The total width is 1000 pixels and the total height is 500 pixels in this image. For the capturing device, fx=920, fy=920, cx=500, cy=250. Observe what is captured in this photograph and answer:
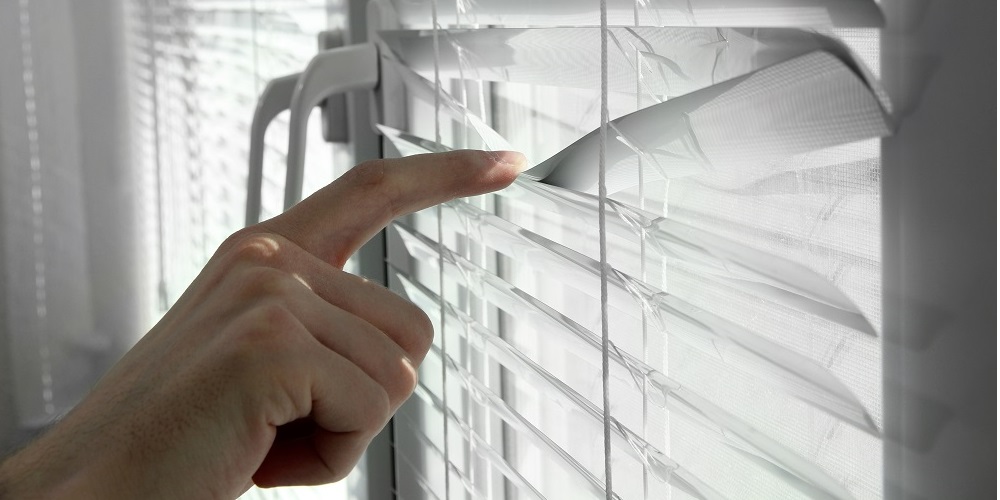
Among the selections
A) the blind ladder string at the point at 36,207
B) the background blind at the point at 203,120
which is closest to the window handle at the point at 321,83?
the background blind at the point at 203,120

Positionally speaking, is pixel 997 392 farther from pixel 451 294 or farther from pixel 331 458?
pixel 451 294

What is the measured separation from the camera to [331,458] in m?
0.54

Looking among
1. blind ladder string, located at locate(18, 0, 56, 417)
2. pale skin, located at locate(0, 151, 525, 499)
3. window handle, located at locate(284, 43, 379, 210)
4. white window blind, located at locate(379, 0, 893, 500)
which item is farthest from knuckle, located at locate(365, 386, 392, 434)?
blind ladder string, located at locate(18, 0, 56, 417)

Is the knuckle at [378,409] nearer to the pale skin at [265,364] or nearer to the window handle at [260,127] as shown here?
the pale skin at [265,364]

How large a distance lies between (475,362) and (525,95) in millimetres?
253

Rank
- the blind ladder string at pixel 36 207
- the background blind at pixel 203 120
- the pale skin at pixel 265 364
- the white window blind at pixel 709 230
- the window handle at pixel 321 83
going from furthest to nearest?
1. the blind ladder string at pixel 36 207
2. the background blind at pixel 203 120
3. the window handle at pixel 321 83
4. the pale skin at pixel 265 364
5. the white window blind at pixel 709 230

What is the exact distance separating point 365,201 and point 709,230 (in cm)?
21

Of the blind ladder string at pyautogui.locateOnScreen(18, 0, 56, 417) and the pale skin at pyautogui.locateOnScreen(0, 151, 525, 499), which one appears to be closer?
the pale skin at pyautogui.locateOnScreen(0, 151, 525, 499)

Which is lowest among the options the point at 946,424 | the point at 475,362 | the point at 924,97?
the point at 475,362

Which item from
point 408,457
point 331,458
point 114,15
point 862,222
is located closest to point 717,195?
point 862,222

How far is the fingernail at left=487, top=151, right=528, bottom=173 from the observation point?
1.69ft

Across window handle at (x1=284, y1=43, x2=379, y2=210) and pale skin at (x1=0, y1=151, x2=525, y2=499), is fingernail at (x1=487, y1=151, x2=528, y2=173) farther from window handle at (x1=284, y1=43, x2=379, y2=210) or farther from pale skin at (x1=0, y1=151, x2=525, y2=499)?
window handle at (x1=284, y1=43, x2=379, y2=210)

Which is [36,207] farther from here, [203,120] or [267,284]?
[267,284]

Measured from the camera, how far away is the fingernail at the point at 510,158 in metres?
0.52
